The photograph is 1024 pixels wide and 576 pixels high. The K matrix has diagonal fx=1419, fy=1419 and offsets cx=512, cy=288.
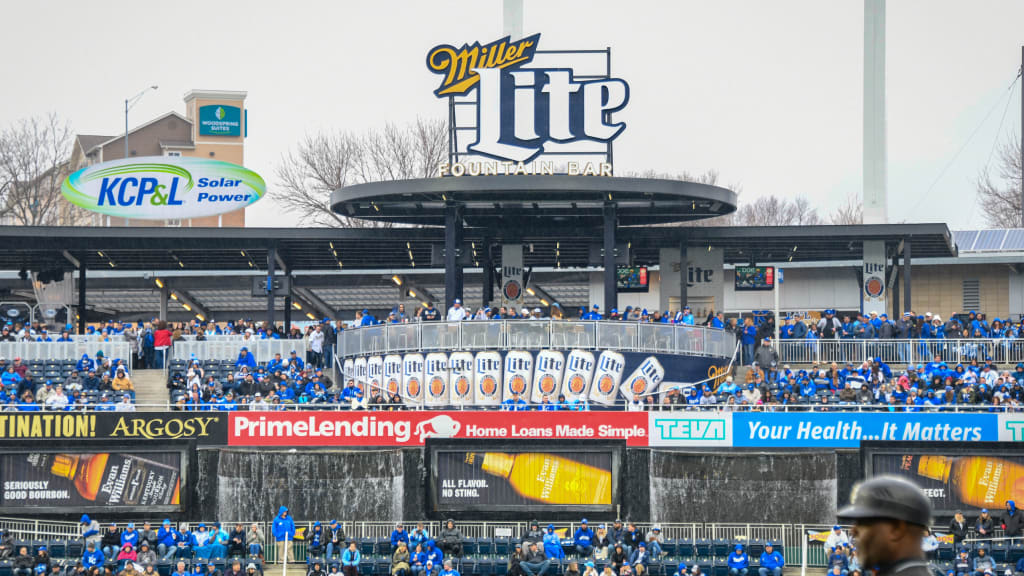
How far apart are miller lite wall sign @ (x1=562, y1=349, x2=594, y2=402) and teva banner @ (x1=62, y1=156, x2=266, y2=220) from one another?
Answer: 44.4 ft

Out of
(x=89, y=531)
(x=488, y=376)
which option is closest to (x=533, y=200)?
(x=488, y=376)

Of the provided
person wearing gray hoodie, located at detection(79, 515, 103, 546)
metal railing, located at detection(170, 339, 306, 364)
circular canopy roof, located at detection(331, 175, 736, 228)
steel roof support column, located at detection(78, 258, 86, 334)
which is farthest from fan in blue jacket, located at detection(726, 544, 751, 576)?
steel roof support column, located at detection(78, 258, 86, 334)

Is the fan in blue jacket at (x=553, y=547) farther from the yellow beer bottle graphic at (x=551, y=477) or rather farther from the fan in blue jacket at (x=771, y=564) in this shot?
the fan in blue jacket at (x=771, y=564)

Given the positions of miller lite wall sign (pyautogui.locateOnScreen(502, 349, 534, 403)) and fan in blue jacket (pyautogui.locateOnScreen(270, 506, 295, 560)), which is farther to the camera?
miller lite wall sign (pyautogui.locateOnScreen(502, 349, 534, 403))

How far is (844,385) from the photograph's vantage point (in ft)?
115

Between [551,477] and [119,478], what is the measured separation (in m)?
9.99

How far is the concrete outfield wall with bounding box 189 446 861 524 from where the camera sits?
3198 cm

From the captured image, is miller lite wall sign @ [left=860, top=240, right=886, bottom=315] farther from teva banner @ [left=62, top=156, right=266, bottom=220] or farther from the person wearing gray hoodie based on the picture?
the person wearing gray hoodie

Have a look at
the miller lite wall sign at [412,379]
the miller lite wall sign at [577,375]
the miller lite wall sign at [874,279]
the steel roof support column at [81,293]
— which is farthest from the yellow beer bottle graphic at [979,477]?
the steel roof support column at [81,293]

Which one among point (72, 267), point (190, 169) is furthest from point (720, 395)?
point (72, 267)

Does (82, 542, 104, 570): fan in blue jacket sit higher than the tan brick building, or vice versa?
the tan brick building

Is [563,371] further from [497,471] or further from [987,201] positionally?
[987,201]

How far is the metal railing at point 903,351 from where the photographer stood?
39.0 metres

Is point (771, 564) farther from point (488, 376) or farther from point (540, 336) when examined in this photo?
point (488, 376)
